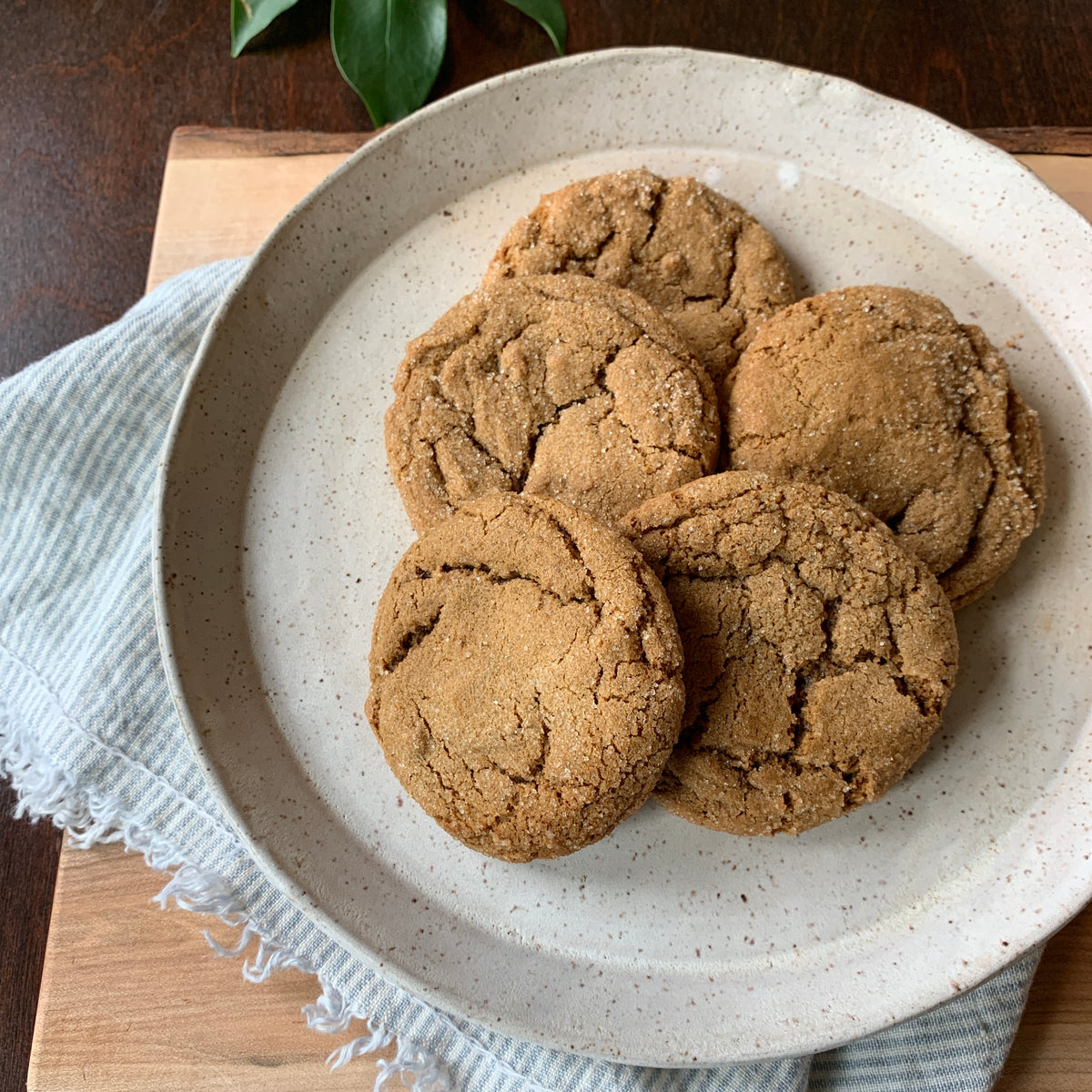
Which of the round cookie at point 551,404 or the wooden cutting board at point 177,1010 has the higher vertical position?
the round cookie at point 551,404

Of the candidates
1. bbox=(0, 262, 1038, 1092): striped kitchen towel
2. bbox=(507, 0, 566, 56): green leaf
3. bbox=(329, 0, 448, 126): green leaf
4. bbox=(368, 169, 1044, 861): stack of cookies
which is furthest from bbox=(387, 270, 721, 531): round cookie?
bbox=(507, 0, 566, 56): green leaf

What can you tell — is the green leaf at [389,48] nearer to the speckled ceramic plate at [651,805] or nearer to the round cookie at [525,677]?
the speckled ceramic plate at [651,805]

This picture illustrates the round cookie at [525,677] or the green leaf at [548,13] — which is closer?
the round cookie at [525,677]

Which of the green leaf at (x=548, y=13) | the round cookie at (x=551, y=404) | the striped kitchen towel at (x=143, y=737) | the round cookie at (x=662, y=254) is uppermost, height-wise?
the green leaf at (x=548, y=13)

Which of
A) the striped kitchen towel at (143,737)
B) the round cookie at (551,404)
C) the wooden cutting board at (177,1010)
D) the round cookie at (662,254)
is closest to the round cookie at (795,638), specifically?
the round cookie at (551,404)

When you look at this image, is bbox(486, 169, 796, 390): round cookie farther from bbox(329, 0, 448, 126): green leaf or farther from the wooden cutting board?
the wooden cutting board

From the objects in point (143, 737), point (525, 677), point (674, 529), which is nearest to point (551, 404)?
point (674, 529)

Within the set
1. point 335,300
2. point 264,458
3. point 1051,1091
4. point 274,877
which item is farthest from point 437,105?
point 1051,1091
